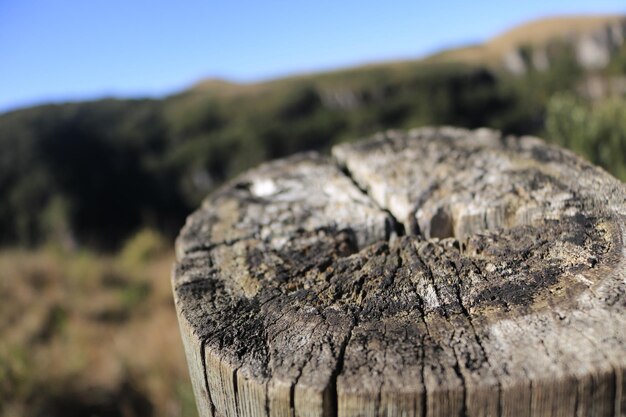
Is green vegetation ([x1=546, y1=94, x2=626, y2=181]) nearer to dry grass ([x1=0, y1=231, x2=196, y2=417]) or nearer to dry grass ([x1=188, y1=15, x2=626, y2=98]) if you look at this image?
dry grass ([x1=0, y1=231, x2=196, y2=417])

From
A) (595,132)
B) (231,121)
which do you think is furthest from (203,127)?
(595,132)

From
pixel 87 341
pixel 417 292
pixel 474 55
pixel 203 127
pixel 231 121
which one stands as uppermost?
pixel 474 55

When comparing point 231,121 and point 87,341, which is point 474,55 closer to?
point 231,121

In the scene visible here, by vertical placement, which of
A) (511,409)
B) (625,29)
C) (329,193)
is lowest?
(511,409)

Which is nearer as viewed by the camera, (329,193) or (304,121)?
(329,193)

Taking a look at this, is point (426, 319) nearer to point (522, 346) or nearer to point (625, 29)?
point (522, 346)

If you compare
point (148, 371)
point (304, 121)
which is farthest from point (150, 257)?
point (304, 121)

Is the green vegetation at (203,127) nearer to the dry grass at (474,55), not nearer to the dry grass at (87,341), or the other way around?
the dry grass at (474,55)
